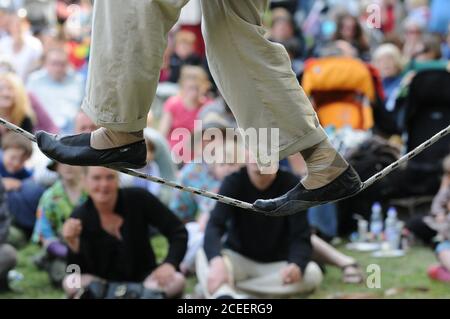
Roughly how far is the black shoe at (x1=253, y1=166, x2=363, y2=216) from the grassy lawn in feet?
6.91

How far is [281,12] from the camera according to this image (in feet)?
36.3

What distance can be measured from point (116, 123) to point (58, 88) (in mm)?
6029

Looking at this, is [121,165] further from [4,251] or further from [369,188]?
[369,188]

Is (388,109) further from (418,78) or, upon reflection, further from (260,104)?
(260,104)

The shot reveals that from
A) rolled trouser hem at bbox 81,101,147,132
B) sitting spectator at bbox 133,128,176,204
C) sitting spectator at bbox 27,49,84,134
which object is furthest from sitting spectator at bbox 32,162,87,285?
rolled trouser hem at bbox 81,101,147,132

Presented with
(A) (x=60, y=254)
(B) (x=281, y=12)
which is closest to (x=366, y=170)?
(A) (x=60, y=254)

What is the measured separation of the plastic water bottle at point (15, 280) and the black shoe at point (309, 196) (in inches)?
116

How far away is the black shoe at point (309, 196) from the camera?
3.78 m

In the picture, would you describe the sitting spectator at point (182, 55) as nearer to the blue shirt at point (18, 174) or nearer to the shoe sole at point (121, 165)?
the blue shirt at point (18, 174)

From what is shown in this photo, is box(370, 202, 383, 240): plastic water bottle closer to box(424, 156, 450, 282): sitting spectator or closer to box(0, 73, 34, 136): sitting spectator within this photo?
box(424, 156, 450, 282): sitting spectator

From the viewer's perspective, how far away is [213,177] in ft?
23.6

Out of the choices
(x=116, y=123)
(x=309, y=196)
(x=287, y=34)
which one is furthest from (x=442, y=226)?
(x=287, y=34)

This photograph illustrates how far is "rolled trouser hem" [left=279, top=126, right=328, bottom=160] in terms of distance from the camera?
3652 millimetres

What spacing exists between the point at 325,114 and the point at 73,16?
5.91m
